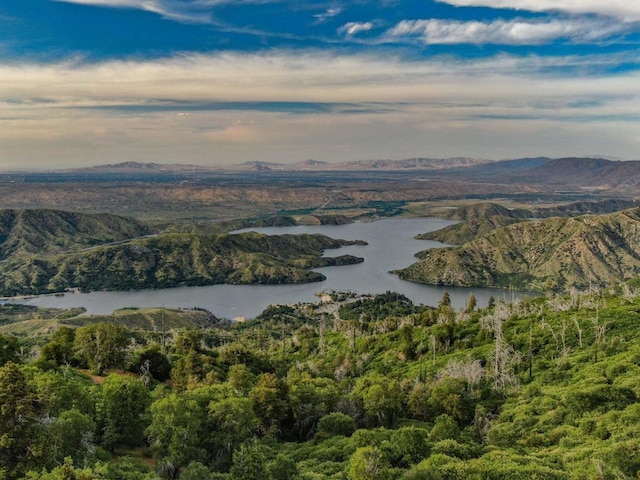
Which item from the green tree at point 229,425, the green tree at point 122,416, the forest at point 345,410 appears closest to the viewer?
the forest at point 345,410

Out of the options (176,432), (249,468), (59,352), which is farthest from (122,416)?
(59,352)

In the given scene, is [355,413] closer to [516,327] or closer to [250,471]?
[250,471]

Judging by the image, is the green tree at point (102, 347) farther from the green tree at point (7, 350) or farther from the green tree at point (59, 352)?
the green tree at point (7, 350)

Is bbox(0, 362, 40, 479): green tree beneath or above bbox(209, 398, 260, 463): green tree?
above

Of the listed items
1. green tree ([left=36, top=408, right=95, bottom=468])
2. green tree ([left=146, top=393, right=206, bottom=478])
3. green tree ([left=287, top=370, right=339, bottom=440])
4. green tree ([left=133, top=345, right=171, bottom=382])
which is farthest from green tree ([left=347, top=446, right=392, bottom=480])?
green tree ([left=133, top=345, right=171, bottom=382])

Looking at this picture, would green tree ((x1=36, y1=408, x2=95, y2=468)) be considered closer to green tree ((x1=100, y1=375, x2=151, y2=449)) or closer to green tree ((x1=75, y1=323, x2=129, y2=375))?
green tree ((x1=100, y1=375, x2=151, y2=449))

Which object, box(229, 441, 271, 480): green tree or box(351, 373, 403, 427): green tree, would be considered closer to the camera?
box(229, 441, 271, 480): green tree

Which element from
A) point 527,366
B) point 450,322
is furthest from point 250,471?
point 450,322

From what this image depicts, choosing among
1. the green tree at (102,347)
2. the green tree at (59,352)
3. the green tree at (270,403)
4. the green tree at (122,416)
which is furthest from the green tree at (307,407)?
the green tree at (59,352)

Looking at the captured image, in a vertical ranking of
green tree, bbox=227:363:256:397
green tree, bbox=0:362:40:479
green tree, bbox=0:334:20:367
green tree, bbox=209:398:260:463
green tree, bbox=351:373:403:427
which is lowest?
green tree, bbox=351:373:403:427
